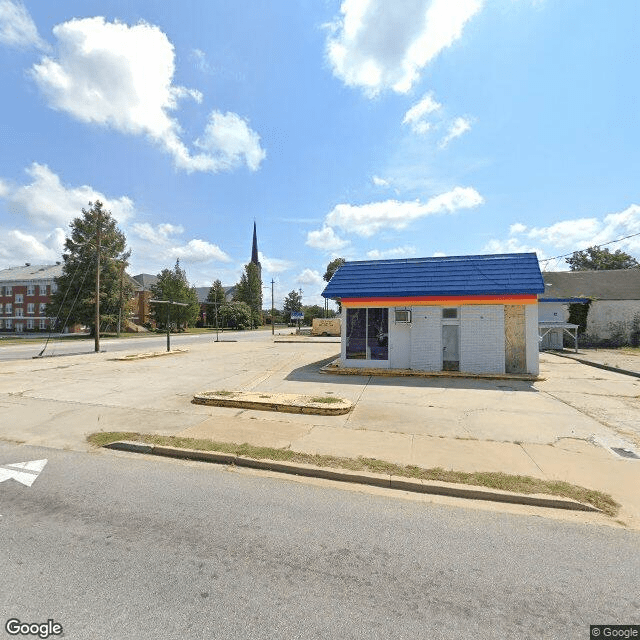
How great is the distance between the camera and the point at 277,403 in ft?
28.0

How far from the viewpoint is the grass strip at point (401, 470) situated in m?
4.34

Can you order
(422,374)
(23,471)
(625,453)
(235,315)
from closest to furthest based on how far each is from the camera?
(23,471) → (625,453) → (422,374) → (235,315)

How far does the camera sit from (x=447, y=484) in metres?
4.59

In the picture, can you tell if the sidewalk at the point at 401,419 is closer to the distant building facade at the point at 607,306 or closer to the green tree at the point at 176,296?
the distant building facade at the point at 607,306

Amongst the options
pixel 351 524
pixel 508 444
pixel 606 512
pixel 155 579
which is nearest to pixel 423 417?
pixel 508 444

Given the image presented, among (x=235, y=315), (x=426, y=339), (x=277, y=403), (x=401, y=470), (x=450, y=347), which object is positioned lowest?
(x=401, y=470)

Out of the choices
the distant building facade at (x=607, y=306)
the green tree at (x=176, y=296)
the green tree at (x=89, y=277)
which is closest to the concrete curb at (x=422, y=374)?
the distant building facade at (x=607, y=306)

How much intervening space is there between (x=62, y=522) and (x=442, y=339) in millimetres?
12882

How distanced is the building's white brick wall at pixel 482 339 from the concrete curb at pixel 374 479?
9.83 metres

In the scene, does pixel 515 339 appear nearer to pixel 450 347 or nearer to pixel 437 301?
pixel 450 347

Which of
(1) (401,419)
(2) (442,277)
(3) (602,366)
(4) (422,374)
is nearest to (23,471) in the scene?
(1) (401,419)

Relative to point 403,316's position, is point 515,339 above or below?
below

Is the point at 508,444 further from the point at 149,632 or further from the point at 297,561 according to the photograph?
the point at 149,632

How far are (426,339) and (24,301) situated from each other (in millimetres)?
77613
